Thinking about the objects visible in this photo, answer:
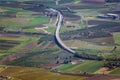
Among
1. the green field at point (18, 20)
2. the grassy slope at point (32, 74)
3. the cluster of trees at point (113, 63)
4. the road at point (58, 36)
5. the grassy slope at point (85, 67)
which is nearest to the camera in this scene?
the grassy slope at point (32, 74)

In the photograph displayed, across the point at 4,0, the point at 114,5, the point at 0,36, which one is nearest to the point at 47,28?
the point at 0,36

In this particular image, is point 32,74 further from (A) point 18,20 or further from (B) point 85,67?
(A) point 18,20

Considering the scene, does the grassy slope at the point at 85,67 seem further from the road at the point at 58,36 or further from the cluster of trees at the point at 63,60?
the road at the point at 58,36

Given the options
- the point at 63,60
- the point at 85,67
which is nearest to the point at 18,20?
the point at 63,60

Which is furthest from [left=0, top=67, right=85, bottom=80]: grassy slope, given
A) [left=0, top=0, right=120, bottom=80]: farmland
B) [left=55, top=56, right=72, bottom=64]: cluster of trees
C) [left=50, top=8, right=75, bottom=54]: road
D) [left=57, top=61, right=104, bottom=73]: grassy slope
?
[left=50, top=8, right=75, bottom=54]: road

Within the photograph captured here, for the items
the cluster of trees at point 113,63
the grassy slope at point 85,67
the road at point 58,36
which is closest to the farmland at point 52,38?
the grassy slope at point 85,67

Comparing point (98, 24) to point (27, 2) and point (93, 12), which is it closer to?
point (93, 12)
